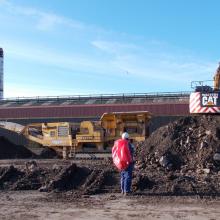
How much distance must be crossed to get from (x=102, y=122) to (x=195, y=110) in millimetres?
8529

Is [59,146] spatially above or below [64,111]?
below

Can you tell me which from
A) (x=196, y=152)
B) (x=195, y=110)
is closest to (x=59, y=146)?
(x=195, y=110)

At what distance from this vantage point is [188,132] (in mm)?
20734

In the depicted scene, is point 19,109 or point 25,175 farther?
point 19,109

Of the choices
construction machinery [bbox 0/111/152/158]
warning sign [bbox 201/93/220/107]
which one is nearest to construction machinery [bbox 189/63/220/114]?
warning sign [bbox 201/93/220/107]

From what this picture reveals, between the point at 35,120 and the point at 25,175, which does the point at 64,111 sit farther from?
the point at 25,175

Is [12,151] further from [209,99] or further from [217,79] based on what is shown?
[209,99]

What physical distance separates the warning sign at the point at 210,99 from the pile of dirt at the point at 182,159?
1.16 metres

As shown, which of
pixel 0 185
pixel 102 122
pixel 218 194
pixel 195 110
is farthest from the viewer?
pixel 102 122

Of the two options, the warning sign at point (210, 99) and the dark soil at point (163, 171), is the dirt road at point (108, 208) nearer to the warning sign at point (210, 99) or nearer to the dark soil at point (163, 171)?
the dark soil at point (163, 171)

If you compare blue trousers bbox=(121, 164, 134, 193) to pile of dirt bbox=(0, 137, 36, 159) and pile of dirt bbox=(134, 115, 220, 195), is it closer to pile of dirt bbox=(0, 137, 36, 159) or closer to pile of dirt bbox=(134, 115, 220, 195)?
pile of dirt bbox=(134, 115, 220, 195)

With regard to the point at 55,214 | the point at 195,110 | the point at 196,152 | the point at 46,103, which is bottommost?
the point at 55,214

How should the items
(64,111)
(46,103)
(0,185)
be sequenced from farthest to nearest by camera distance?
(46,103), (64,111), (0,185)

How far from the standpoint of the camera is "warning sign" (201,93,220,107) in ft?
76.2
